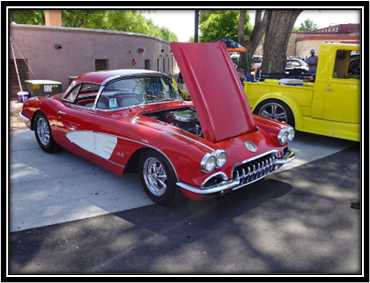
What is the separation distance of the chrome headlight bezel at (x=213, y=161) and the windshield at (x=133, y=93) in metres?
1.82

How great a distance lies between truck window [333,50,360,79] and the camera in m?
6.51

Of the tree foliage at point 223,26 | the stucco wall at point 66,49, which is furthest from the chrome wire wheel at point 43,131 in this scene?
the tree foliage at point 223,26

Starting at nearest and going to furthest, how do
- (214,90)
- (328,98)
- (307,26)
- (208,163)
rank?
1. (208,163)
2. (214,90)
3. (328,98)
4. (307,26)

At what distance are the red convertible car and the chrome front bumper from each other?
11 millimetres

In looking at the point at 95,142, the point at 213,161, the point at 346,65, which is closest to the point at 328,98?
the point at 346,65

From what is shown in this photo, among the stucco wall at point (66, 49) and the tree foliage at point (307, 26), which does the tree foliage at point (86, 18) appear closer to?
the stucco wall at point (66, 49)

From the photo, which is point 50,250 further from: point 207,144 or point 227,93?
point 227,93

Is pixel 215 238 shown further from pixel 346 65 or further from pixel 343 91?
pixel 346 65

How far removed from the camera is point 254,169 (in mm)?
4082

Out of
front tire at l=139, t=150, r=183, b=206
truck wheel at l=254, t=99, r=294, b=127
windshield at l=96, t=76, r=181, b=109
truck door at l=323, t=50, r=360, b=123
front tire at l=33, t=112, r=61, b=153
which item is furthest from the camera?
truck wheel at l=254, t=99, r=294, b=127

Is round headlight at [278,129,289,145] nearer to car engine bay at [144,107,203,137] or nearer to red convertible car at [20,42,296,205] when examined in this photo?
red convertible car at [20,42,296,205]

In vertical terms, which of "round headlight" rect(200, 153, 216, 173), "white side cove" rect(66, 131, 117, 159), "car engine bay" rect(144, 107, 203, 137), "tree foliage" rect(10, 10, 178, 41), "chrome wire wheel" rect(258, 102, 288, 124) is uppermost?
"tree foliage" rect(10, 10, 178, 41)

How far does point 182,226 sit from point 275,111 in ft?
14.1

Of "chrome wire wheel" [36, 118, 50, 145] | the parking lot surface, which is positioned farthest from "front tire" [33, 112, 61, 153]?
the parking lot surface
